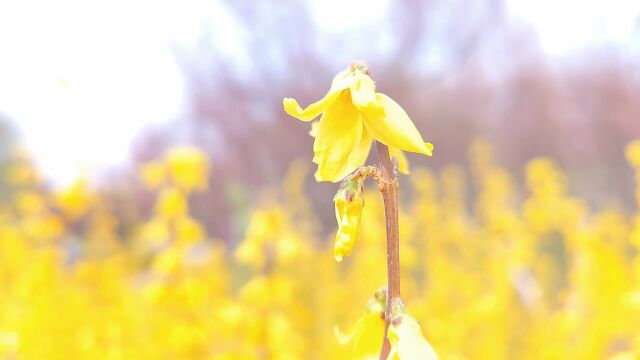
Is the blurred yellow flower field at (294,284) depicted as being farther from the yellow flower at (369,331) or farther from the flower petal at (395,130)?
the flower petal at (395,130)

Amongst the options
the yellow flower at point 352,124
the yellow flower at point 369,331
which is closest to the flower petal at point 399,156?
the yellow flower at point 352,124

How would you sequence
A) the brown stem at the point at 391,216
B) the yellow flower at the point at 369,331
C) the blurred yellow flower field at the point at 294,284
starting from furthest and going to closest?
the blurred yellow flower field at the point at 294,284
the yellow flower at the point at 369,331
the brown stem at the point at 391,216

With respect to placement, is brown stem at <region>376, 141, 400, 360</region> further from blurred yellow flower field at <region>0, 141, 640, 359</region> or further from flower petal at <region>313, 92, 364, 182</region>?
blurred yellow flower field at <region>0, 141, 640, 359</region>

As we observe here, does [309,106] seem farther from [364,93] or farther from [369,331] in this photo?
[369,331]

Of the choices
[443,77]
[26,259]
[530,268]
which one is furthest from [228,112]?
[530,268]

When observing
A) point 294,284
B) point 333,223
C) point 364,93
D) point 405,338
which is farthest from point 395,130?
point 333,223

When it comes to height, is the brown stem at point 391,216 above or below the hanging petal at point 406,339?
above

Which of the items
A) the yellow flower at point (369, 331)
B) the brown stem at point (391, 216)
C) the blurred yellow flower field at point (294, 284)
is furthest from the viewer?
the blurred yellow flower field at point (294, 284)

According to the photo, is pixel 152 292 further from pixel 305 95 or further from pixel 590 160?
pixel 590 160
